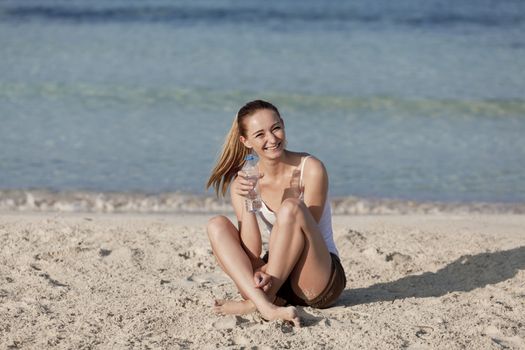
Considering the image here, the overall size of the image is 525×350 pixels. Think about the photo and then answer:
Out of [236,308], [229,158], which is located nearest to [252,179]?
[229,158]

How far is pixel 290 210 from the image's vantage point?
15.6ft

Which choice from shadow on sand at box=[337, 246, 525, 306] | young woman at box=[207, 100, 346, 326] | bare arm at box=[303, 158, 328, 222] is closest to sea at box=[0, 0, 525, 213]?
shadow on sand at box=[337, 246, 525, 306]

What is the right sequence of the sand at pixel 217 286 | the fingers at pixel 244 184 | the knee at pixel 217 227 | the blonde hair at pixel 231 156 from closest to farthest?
1. the sand at pixel 217 286
2. the fingers at pixel 244 184
3. the knee at pixel 217 227
4. the blonde hair at pixel 231 156

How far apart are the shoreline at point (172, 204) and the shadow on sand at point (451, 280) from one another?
1848 mm

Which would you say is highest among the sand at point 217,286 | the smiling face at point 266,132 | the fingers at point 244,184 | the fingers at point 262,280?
the smiling face at point 266,132

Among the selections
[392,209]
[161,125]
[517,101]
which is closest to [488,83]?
[517,101]

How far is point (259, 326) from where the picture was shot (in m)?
4.77

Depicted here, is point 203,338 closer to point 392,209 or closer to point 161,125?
point 392,209

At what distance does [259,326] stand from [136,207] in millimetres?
3563

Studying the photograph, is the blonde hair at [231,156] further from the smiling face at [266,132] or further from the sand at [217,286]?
the sand at [217,286]

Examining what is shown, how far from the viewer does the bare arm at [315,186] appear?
5.00 m

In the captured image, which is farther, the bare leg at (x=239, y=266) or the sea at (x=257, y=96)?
the sea at (x=257, y=96)

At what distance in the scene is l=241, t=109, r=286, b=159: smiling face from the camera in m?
5.00

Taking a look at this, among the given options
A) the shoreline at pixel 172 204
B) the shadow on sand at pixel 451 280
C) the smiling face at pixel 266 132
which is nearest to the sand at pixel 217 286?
the shadow on sand at pixel 451 280
